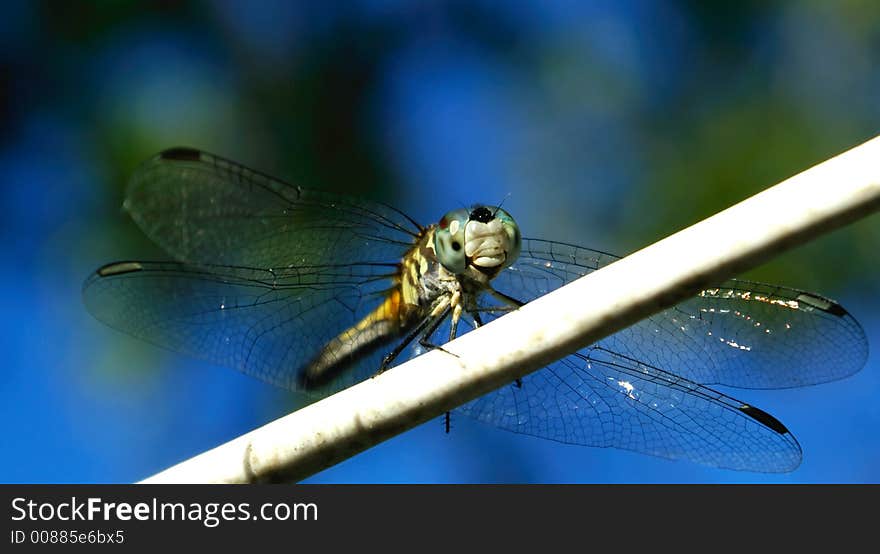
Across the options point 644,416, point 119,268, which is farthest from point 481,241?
point 119,268

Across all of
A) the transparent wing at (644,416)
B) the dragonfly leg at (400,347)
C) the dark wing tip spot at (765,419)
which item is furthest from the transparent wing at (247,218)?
the dark wing tip spot at (765,419)

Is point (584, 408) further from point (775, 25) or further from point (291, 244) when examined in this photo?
point (775, 25)

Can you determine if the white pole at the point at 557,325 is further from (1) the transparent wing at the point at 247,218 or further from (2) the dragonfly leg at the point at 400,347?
(1) the transparent wing at the point at 247,218

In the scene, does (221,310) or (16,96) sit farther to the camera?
(16,96)

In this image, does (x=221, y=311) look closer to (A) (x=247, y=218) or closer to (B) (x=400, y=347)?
(A) (x=247, y=218)

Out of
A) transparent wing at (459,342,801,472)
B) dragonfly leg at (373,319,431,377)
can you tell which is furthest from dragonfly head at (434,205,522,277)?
transparent wing at (459,342,801,472)
